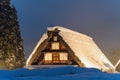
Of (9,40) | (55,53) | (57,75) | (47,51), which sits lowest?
(57,75)

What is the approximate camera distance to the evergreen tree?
1989 cm

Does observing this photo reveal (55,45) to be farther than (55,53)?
Yes

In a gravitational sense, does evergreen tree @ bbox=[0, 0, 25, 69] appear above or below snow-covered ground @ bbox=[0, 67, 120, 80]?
above

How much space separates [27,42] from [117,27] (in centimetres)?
668

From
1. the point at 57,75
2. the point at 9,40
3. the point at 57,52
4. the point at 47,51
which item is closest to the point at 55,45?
the point at 57,52

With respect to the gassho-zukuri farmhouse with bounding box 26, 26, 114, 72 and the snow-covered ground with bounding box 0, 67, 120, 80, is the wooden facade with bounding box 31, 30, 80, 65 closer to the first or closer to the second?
the gassho-zukuri farmhouse with bounding box 26, 26, 114, 72

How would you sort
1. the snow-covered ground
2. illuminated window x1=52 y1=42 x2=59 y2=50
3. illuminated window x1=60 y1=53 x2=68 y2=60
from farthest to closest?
illuminated window x1=52 y1=42 x2=59 y2=50 < illuminated window x1=60 y1=53 x2=68 y2=60 < the snow-covered ground

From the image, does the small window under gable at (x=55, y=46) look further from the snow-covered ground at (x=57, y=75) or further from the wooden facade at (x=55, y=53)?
the snow-covered ground at (x=57, y=75)

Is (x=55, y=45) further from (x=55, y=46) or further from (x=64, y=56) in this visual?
(x=64, y=56)

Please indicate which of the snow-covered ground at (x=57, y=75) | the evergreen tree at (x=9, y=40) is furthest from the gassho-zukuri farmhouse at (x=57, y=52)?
the snow-covered ground at (x=57, y=75)

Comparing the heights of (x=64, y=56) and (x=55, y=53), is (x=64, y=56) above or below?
below

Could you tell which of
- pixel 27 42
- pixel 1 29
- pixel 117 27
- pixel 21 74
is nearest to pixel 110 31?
pixel 117 27

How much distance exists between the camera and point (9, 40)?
20938 mm

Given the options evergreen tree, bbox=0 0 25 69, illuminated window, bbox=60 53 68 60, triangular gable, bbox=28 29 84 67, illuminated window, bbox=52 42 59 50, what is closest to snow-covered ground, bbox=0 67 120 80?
triangular gable, bbox=28 29 84 67
